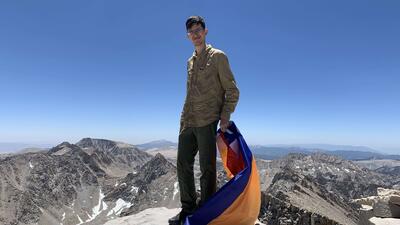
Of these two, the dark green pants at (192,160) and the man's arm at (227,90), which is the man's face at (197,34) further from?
the dark green pants at (192,160)

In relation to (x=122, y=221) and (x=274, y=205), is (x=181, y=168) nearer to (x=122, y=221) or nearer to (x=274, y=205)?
(x=122, y=221)

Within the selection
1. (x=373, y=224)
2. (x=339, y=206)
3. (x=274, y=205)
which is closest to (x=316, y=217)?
(x=274, y=205)

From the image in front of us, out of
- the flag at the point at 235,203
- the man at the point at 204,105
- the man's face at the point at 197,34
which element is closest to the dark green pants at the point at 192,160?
the man at the point at 204,105

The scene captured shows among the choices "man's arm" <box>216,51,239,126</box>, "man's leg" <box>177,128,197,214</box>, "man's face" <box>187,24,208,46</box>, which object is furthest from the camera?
"man's leg" <box>177,128,197,214</box>

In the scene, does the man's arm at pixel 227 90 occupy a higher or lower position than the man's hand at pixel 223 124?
higher

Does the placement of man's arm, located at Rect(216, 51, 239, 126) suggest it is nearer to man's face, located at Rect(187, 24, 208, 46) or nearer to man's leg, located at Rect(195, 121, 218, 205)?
man's leg, located at Rect(195, 121, 218, 205)

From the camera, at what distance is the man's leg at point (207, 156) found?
9.16 meters

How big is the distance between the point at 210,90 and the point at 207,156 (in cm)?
146

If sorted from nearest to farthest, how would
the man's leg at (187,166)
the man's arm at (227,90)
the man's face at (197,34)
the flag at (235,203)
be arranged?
1. the flag at (235,203)
2. the man's arm at (227,90)
3. the man's face at (197,34)
4. the man's leg at (187,166)

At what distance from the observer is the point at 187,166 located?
9.68 m

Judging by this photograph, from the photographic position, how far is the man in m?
9.15

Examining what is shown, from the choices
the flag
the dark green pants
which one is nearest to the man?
the dark green pants

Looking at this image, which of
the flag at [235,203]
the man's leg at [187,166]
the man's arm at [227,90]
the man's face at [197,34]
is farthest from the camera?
the man's leg at [187,166]

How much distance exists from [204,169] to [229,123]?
1164 millimetres
